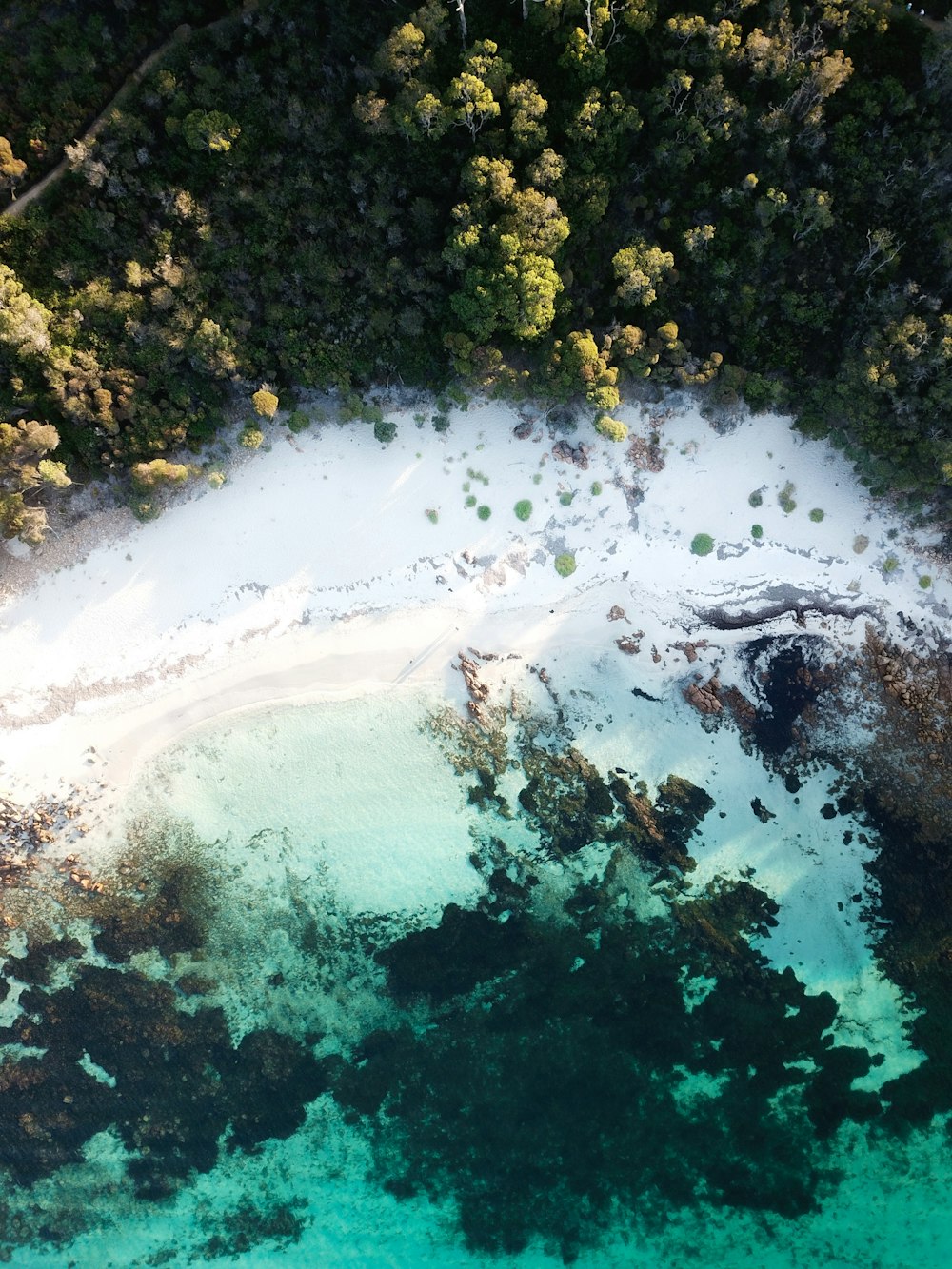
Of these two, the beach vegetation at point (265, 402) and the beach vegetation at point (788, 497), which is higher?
the beach vegetation at point (265, 402)

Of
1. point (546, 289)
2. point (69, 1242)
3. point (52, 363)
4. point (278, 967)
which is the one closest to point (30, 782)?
point (278, 967)

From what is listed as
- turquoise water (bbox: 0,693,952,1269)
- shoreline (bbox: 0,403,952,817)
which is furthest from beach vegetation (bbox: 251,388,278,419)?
turquoise water (bbox: 0,693,952,1269)

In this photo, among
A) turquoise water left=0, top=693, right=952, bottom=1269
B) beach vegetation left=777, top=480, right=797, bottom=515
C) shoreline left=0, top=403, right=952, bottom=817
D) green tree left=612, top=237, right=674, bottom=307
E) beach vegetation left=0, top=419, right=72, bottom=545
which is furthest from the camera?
→ turquoise water left=0, top=693, right=952, bottom=1269

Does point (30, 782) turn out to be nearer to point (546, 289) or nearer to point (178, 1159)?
point (178, 1159)

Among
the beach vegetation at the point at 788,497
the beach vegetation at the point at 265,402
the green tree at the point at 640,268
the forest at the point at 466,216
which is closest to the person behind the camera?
the forest at the point at 466,216

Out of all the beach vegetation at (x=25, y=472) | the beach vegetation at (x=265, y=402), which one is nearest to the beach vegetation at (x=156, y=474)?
the beach vegetation at (x=25, y=472)

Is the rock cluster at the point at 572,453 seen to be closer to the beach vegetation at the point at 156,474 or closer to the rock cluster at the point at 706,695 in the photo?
the rock cluster at the point at 706,695

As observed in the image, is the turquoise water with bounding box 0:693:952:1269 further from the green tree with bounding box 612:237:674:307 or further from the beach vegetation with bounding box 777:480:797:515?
the green tree with bounding box 612:237:674:307
